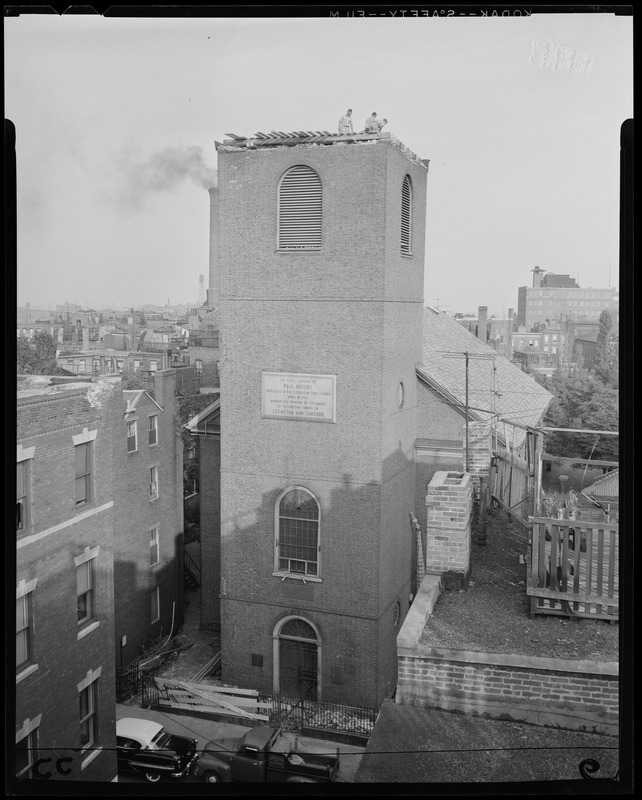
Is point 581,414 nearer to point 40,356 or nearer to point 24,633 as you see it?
point 40,356

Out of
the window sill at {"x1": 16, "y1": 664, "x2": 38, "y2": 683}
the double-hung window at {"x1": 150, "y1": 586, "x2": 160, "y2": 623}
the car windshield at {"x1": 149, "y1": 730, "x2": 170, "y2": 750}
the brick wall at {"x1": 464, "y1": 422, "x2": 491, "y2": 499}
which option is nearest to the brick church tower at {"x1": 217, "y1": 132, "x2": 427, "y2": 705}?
the brick wall at {"x1": 464, "y1": 422, "x2": 491, "y2": 499}

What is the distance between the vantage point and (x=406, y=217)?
52.9 ft

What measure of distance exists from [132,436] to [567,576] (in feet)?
45.4

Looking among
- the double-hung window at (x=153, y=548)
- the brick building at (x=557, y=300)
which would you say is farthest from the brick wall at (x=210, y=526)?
the brick building at (x=557, y=300)

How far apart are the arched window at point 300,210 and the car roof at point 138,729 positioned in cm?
958

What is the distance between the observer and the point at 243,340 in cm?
1555

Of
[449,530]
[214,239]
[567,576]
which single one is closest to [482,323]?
[214,239]

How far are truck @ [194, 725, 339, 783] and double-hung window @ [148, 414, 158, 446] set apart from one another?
8.22 m

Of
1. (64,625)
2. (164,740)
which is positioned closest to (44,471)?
(64,625)

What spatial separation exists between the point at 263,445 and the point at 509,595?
26.7ft

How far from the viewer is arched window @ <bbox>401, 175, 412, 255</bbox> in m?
15.9

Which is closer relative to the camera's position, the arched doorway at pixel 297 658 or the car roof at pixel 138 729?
the car roof at pixel 138 729

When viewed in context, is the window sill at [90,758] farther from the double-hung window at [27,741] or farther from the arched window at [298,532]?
the arched window at [298,532]

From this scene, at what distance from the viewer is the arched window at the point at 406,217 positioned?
52.2ft
